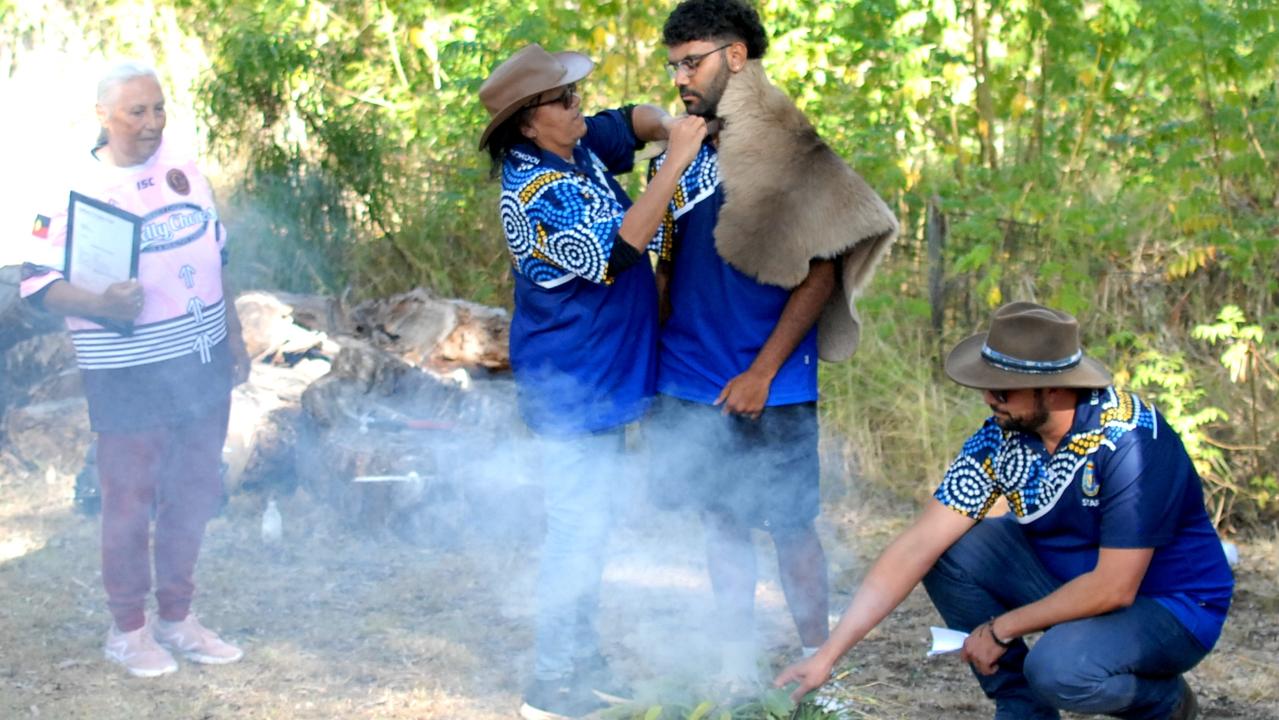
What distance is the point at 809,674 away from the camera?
325 cm

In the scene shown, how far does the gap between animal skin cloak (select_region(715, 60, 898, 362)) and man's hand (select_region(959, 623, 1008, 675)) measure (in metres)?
0.98

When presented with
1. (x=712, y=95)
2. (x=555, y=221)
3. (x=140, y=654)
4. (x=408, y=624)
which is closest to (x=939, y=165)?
(x=712, y=95)

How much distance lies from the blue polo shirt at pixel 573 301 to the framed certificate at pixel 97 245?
46.8 inches

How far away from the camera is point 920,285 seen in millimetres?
6805

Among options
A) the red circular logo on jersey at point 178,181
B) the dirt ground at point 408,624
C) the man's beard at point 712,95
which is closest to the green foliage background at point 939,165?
the dirt ground at point 408,624

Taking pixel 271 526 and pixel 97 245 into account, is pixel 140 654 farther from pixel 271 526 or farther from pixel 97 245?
pixel 271 526

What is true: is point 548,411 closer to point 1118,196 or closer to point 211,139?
point 1118,196

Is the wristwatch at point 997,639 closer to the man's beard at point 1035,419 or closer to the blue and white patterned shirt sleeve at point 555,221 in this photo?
the man's beard at point 1035,419

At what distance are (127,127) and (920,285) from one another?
13.5 ft

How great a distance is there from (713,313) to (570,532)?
0.74m

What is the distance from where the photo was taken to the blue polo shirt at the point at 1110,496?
310 centimetres

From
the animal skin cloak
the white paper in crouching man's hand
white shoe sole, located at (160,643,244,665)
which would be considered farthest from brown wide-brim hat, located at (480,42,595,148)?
white shoe sole, located at (160,643,244,665)

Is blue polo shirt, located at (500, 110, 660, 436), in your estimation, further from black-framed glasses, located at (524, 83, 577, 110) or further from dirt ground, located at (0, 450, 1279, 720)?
dirt ground, located at (0, 450, 1279, 720)

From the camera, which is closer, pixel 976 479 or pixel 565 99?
pixel 976 479
